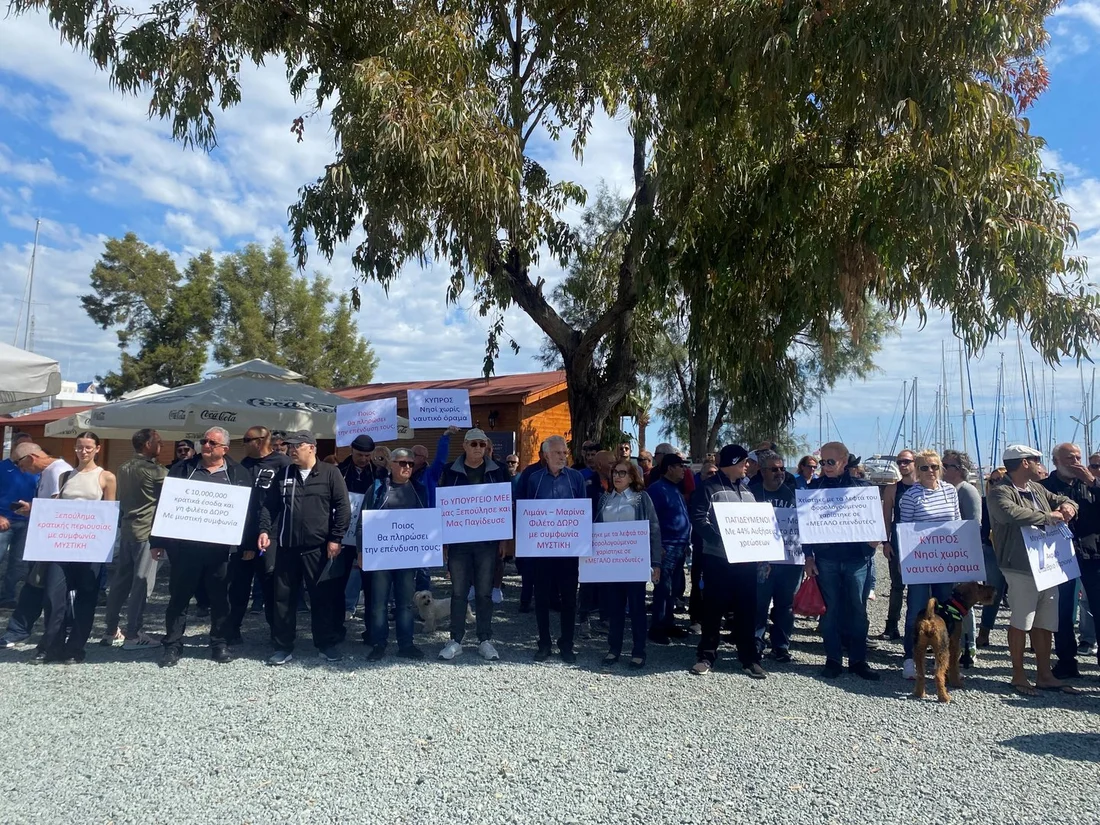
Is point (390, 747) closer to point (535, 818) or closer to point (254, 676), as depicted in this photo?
point (535, 818)

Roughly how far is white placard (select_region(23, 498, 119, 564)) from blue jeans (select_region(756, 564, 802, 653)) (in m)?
5.48

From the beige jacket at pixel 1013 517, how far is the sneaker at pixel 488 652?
4.12m

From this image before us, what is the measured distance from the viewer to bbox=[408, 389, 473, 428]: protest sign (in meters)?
8.45

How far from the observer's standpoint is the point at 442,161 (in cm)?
822

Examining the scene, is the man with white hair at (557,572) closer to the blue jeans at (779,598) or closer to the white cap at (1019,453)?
the blue jeans at (779,598)

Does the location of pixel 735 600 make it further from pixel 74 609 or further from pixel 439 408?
pixel 74 609

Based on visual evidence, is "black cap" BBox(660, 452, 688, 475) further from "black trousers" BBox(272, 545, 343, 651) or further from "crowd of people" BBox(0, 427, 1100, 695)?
"black trousers" BBox(272, 545, 343, 651)

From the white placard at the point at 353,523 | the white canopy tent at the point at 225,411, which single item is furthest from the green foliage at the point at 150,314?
the white placard at the point at 353,523

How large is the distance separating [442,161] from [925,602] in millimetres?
6180

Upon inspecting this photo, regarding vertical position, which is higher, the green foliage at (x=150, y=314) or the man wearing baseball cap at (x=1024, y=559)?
the green foliage at (x=150, y=314)

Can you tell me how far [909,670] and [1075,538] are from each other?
5.61 ft

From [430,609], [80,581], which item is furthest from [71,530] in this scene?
[430,609]

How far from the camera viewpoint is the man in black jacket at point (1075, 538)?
6207 millimetres

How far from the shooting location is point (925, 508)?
6539 mm
